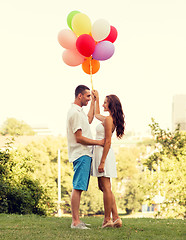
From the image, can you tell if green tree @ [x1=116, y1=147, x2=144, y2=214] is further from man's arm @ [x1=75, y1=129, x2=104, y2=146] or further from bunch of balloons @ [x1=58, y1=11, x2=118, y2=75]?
man's arm @ [x1=75, y1=129, x2=104, y2=146]

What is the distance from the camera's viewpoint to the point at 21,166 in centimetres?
1092

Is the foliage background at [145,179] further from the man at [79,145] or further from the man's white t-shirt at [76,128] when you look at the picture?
the man's white t-shirt at [76,128]

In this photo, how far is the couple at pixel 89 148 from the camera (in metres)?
5.84

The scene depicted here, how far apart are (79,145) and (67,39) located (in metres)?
1.89

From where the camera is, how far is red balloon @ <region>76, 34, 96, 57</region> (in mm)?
6457

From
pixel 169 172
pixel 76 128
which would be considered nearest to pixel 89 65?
pixel 76 128

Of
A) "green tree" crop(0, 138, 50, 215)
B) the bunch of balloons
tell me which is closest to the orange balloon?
the bunch of balloons

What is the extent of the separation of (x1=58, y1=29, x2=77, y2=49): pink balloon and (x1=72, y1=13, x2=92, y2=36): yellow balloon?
117 millimetres

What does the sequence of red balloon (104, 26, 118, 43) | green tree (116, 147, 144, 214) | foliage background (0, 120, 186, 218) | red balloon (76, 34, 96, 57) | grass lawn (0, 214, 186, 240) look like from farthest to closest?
green tree (116, 147, 144, 214)
foliage background (0, 120, 186, 218)
red balloon (104, 26, 118, 43)
red balloon (76, 34, 96, 57)
grass lawn (0, 214, 186, 240)

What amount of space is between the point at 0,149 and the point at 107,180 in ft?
17.6

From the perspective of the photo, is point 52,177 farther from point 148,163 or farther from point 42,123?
point 42,123

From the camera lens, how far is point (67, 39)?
674 centimetres

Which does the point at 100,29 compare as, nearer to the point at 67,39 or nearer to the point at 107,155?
the point at 67,39

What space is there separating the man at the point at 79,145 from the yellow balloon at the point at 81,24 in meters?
1.18
